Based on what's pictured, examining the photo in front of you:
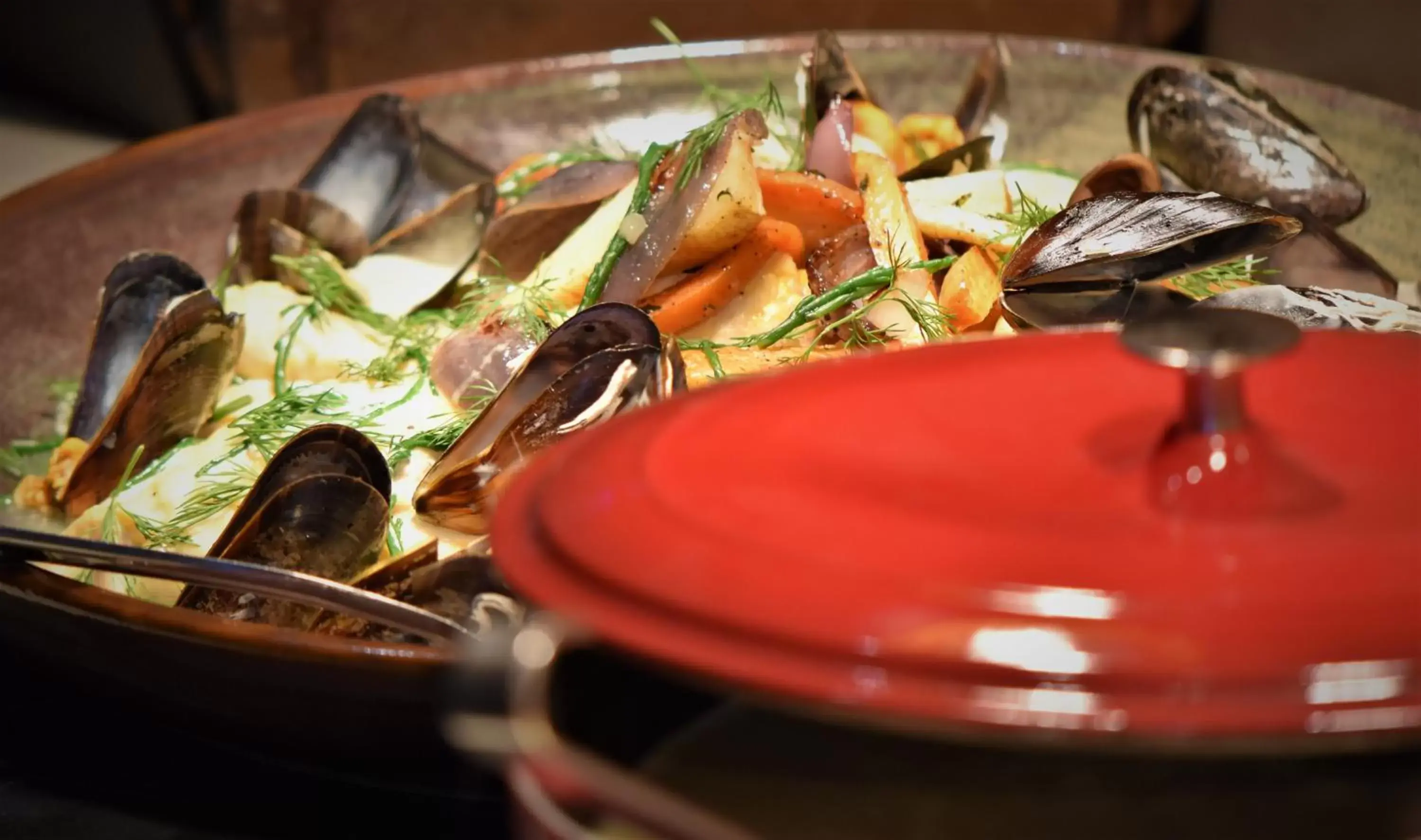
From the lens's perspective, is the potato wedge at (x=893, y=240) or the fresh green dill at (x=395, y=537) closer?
the fresh green dill at (x=395, y=537)

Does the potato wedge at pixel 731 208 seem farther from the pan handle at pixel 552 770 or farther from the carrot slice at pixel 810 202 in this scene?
the pan handle at pixel 552 770

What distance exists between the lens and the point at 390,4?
10.4 feet

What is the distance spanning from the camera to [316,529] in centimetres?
103

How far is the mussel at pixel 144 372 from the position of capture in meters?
1.34

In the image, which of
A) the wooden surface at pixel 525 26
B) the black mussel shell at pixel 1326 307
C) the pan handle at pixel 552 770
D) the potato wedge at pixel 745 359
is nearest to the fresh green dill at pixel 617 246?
the potato wedge at pixel 745 359

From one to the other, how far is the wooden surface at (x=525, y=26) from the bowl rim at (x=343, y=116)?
0.95 metres

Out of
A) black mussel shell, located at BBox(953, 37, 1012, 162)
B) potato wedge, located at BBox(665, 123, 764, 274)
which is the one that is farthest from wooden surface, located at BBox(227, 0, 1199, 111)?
potato wedge, located at BBox(665, 123, 764, 274)

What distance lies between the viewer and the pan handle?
47cm

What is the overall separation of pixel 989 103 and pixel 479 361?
1012 mm

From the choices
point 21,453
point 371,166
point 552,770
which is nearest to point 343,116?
point 371,166

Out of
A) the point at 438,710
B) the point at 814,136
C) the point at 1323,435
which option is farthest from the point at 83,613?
the point at 814,136

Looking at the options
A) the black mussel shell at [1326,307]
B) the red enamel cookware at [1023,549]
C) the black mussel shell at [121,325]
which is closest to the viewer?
the red enamel cookware at [1023,549]

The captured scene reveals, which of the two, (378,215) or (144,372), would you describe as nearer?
(144,372)

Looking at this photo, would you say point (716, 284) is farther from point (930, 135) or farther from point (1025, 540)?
point (1025, 540)
